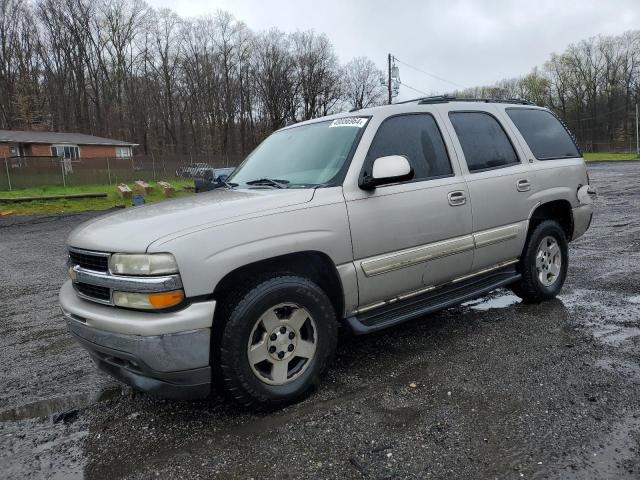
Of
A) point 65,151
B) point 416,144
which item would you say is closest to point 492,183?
point 416,144

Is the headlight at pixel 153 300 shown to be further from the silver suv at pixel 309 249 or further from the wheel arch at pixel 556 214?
the wheel arch at pixel 556 214

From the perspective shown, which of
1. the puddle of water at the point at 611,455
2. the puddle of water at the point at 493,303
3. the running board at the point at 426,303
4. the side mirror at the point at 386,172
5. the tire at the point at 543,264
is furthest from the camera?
the puddle of water at the point at 493,303

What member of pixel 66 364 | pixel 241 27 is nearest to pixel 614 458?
pixel 66 364

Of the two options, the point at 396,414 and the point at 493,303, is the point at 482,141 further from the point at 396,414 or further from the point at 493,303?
the point at 396,414

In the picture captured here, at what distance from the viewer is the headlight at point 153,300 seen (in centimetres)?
268

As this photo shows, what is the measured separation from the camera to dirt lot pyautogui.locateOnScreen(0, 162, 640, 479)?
2561 millimetres

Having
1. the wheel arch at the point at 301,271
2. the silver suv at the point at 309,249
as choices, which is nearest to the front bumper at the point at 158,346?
the silver suv at the point at 309,249

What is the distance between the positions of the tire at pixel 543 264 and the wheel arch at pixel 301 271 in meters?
2.35

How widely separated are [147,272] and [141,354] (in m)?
0.45

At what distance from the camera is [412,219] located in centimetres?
368

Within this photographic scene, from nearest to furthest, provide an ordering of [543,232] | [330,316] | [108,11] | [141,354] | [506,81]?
1. [141,354]
2. [330,316]
3. [543,232]
4. [108,11]
5. [506,81]

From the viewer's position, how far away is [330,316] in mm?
3230

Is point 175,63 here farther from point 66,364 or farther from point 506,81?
point 66,364

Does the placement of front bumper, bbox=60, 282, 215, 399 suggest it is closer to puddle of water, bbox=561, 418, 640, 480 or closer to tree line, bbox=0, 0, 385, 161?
puddle of water, bbox=561, 418, 640, 480
